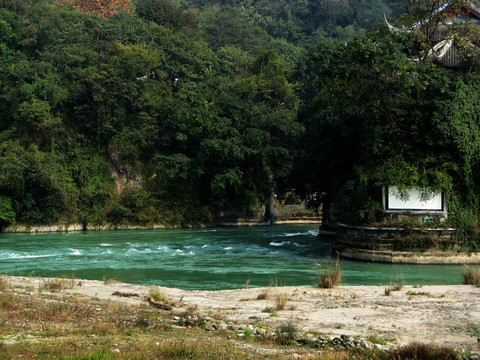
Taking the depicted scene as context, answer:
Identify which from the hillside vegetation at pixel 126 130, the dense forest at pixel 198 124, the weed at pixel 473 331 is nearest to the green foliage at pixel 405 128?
the dense forest at pixel 198 124

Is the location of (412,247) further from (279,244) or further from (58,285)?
(58,285)

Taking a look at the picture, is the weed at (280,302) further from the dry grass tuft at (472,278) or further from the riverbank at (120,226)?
the riverbank at (120,226)

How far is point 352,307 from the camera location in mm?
15664

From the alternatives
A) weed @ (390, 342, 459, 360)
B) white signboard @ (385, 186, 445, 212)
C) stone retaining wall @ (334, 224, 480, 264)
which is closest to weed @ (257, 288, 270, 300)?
weed @ (390, 342, 459, 360)

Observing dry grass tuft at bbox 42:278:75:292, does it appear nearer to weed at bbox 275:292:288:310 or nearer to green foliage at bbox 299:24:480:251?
weed at bbox 275:292:288:310

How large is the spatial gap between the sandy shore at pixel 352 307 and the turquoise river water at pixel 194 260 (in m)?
3.32

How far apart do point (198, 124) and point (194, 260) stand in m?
24.9

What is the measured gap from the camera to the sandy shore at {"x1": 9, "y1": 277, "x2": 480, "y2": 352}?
12.8 metres

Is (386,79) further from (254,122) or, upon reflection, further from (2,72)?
(2,72)

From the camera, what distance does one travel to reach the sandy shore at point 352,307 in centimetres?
1284

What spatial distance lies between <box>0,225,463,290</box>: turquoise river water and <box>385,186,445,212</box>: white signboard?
2.96 m

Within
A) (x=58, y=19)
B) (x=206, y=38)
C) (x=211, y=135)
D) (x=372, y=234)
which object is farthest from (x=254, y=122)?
(x=206, y=38)

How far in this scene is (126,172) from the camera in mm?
54656

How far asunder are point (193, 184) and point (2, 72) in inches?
813
